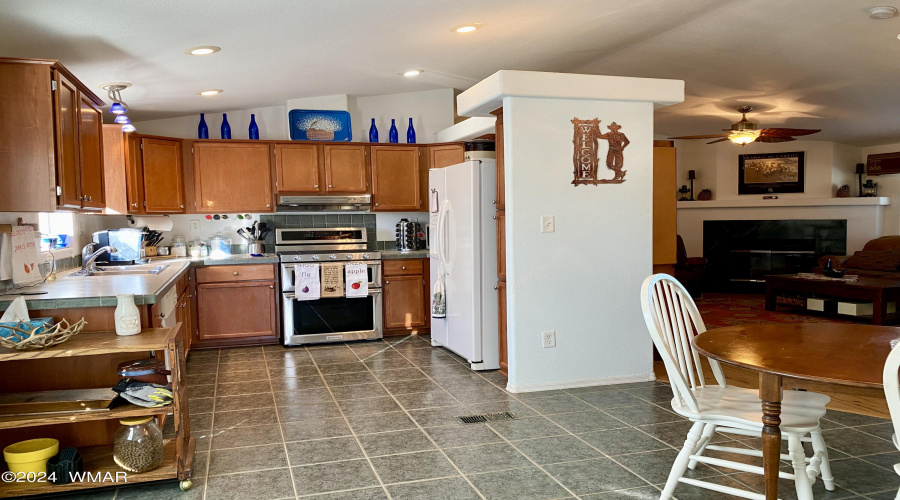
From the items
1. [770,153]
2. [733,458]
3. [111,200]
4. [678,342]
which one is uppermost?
[770,153]

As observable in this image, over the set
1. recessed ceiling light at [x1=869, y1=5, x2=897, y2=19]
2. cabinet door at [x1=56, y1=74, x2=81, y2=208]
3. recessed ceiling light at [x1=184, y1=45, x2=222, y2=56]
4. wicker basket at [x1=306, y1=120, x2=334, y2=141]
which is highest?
recessed ceiling light at [x1=869, y1=5, x2=897, y2=19]

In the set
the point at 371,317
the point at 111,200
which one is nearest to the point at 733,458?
the point at 371,317

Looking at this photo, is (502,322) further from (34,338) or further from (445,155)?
(34,338)

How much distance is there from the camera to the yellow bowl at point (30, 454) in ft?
8.79

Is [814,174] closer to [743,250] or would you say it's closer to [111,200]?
[743,250]

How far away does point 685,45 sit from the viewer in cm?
507

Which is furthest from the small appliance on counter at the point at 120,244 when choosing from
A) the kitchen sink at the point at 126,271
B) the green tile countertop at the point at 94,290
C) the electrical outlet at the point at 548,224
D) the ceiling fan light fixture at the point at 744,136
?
the ceiling fan light fixture at the point at 744,136

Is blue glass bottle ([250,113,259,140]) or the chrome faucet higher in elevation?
A: blue glass bottle ([250,113,259,140])

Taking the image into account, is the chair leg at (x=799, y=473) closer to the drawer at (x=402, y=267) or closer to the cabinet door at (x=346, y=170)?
the drawer at (x=402, y=267)

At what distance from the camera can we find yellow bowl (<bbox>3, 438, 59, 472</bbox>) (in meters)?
2.68

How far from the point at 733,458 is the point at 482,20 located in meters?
2.76

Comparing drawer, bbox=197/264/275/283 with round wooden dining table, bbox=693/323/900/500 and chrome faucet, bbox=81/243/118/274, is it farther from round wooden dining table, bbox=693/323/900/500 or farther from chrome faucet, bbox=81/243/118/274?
round wooden dining table, bbox=693/323/900/500

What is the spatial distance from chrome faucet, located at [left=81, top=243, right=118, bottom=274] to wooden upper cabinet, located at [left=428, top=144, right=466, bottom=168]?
2.90 m

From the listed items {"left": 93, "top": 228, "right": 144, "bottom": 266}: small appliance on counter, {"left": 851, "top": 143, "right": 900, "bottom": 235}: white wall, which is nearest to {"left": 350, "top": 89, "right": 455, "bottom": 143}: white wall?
{"left": 93, "top": 228, "right": 144, "bottom": 266}: small appliance on counter
